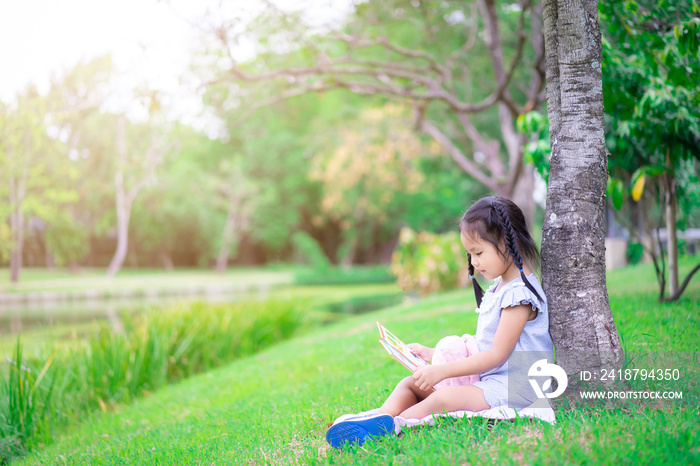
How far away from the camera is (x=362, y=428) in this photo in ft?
6.70

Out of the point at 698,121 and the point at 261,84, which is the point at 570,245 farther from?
the point at 261,84

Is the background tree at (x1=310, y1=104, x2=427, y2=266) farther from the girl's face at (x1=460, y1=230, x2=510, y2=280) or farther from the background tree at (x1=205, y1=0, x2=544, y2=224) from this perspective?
the girl's face at (x1=460, y1=230, x2=510, y2=280)

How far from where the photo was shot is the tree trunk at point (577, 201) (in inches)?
87.6

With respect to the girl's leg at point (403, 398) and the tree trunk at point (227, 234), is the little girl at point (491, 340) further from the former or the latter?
the tree trunk at point (227, 234)

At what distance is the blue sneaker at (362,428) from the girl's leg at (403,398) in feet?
0.31

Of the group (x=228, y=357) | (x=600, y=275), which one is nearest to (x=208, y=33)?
(x=228, y=357)

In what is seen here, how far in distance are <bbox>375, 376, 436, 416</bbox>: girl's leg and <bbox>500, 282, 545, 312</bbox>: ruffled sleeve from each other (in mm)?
538

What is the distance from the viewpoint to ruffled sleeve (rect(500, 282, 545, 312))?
203 centimetres

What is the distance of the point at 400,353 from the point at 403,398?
0.76 feet

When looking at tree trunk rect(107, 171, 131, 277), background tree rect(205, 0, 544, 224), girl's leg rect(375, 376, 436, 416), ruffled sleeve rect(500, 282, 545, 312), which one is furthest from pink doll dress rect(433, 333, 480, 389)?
tree trunk rect(107, 171, 131, 277)

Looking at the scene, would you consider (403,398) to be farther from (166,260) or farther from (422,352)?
(166,260)

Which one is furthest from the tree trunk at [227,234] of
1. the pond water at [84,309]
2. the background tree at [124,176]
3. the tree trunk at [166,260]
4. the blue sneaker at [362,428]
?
the blue sneaker at [362,428]

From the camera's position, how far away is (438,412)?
2.10 metres

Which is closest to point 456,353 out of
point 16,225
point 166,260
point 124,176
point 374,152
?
point 374,152
